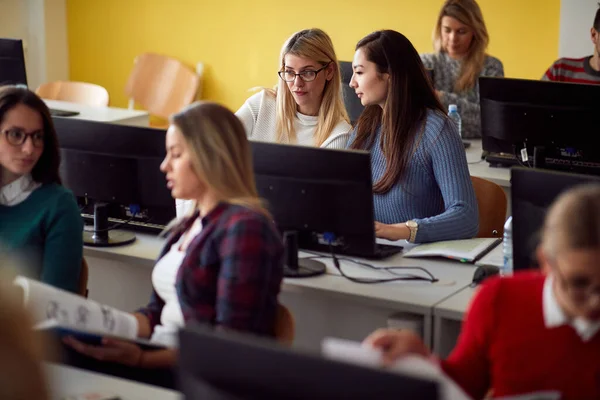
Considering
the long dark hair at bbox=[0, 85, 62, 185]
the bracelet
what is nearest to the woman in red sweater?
the bracelet

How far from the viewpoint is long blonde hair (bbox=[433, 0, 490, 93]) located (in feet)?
15.4

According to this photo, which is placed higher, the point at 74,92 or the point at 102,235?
the point at 74,92

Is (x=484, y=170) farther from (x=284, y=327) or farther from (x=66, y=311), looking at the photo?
(x=66, y=311)

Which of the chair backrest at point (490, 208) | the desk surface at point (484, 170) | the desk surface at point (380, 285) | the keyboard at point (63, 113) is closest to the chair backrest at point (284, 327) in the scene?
the desk surface at point (380, 285)

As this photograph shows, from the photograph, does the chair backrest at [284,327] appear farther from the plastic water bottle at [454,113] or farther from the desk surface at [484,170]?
the plastic water bottle at [454,113]

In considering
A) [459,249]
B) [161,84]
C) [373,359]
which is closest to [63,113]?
[161,84]

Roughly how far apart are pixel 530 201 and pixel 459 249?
27.7 inches

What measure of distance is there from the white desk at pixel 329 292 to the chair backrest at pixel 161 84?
3.40 meters

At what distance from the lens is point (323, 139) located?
342cm

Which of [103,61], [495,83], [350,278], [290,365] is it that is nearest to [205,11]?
[103,61]

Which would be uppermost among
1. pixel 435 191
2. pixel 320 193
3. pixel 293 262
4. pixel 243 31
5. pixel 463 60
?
pixel 243 31

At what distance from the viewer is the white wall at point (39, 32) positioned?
6332mm

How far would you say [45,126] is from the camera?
→ 259 cm

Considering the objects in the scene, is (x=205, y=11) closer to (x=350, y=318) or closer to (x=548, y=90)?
(x=548, y=90)
